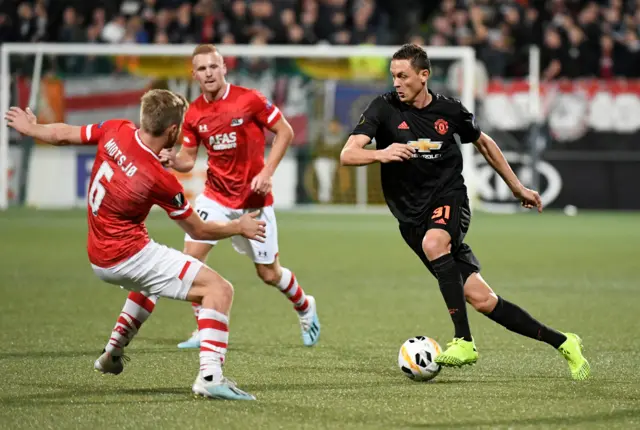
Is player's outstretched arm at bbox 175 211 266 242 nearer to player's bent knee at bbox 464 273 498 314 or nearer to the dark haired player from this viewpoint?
the dark haired player

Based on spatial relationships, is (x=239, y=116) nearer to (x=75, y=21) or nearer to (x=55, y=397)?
(x=55, y=397)

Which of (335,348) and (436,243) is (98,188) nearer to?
(436,243)

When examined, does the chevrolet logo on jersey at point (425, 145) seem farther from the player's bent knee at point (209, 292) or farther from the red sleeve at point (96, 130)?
the red sleeve at point (96, 130)

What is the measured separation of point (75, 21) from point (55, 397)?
16.6 m

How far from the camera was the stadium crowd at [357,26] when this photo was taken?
2161 cm

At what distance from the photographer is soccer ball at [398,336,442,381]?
6.49 meters

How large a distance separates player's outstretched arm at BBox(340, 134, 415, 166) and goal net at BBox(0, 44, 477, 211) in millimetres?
12641

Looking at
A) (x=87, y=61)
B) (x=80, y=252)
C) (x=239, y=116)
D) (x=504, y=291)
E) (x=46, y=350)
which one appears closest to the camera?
(x=46, y=350)

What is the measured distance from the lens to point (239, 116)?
8.20 meters

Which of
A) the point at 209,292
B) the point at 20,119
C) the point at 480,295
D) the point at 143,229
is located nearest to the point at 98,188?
the point at 143,229

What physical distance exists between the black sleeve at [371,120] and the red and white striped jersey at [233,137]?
52.8 inches

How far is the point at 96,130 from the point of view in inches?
245

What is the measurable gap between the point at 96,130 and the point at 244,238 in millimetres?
2203

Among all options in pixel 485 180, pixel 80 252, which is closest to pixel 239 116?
pixel 80 252
